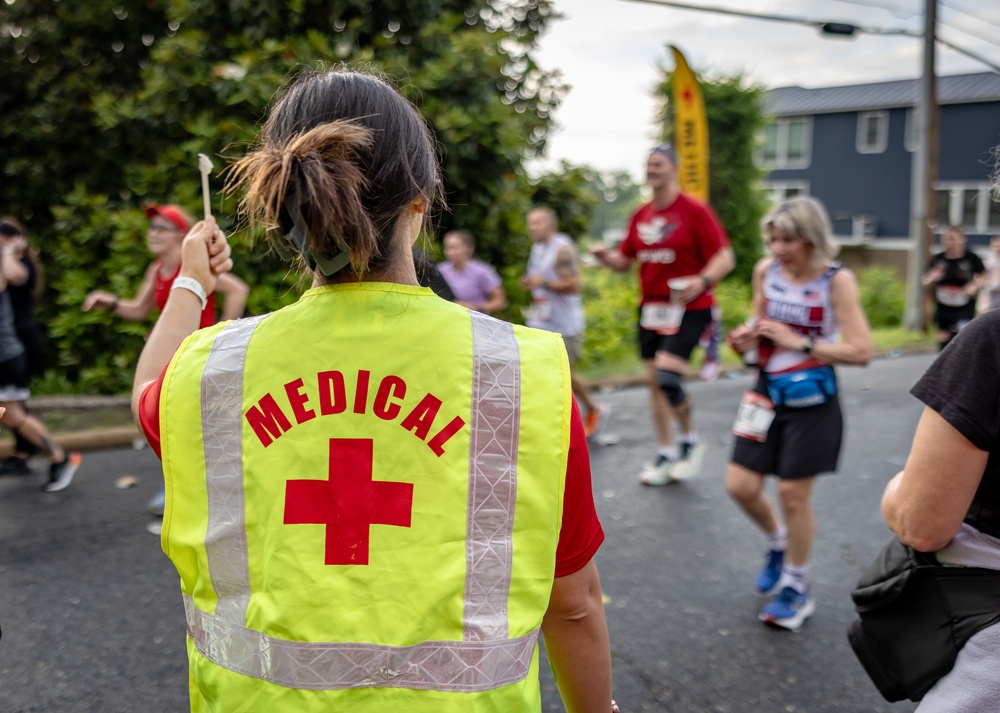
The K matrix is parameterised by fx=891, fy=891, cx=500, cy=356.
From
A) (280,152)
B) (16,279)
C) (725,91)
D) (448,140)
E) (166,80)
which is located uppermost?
(725,91)

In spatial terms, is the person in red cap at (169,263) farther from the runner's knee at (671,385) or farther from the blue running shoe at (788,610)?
the blue running shoe at (788,610)

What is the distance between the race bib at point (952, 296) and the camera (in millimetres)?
10430

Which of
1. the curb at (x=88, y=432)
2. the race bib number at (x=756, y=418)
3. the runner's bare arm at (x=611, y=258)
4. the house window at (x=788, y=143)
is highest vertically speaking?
the house window at (x=788, y=143)

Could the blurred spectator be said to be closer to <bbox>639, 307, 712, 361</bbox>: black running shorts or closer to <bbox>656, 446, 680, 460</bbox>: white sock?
<bbox>639, 307, 712, 361</bbox>: black running shorts

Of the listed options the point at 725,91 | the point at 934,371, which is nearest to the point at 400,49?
the point at 934,371

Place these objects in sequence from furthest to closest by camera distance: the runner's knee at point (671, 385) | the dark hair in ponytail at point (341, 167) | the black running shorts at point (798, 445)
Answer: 1. the runner's knee at point (671, 385)
2. the black running shorts at point (798, 445)
3. the dark hair in ponytail at point (341, 167)

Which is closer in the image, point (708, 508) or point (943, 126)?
point (708, 508)

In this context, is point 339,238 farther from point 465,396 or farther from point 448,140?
point 448,140

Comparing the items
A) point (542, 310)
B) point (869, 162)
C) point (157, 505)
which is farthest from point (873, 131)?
point (157, 505)

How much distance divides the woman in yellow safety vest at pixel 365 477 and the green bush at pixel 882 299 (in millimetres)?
20309

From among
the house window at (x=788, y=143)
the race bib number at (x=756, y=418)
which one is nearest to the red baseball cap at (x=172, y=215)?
the race bib number at (x=756, y=418)

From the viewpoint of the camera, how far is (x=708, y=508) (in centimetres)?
571

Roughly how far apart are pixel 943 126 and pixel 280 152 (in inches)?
1360

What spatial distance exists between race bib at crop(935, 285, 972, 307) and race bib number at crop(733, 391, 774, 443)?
7.68 meters
